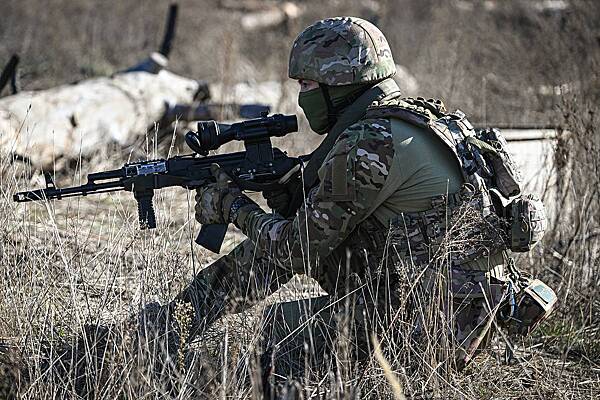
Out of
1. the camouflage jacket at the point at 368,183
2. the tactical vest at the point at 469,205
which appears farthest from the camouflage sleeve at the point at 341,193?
the tactical vest at the point at 469,205

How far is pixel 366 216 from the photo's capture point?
3.29 m

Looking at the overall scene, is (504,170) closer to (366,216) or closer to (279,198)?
(366,216)

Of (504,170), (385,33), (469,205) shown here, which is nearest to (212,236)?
(469,205)

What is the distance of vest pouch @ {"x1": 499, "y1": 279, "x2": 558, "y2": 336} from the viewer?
3416 mm

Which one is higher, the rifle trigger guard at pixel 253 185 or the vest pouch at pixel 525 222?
the rifle trigger guard at pixel 253 185

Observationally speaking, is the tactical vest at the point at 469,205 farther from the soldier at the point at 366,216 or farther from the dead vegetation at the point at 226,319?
the dead vegetation at the point at 226,319

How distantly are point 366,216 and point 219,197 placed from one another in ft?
2.17

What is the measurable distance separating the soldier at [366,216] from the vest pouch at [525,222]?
0.08 m

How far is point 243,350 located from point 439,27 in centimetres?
1243

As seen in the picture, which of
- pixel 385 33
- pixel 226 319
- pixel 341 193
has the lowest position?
pixel 226 319

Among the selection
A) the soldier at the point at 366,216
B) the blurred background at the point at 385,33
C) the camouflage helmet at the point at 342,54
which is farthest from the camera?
the blurred background at the point at 385,33

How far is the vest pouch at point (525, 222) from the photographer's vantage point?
127 inches

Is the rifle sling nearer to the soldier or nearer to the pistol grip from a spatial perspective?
the soldier

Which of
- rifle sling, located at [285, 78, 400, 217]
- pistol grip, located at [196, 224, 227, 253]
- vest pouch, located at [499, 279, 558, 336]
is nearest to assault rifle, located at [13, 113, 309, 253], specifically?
pistol grip, located at [196, 224, 227, 253]
